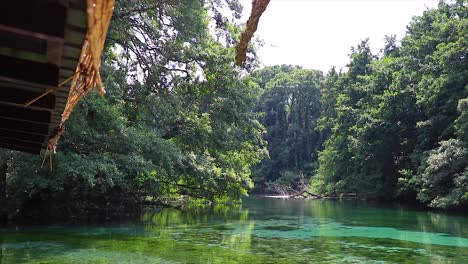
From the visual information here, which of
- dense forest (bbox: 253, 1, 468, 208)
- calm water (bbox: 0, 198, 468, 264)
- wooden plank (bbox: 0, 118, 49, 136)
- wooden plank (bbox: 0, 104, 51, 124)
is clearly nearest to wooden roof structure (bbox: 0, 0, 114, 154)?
wooden plank (bbox: 0, 104, 51, 124)

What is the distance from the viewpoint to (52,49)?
79.0 inches

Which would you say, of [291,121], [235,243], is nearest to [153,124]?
[235,243]

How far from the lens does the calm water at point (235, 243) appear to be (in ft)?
31.6

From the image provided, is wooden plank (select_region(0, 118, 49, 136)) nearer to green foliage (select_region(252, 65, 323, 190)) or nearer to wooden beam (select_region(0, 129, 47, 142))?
wooden beam (select_region(0, 129, 47, 142))

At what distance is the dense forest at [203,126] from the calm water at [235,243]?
1.71 meters

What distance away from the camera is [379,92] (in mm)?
34219

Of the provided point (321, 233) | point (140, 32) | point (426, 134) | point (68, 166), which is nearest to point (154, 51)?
point (140, 32)

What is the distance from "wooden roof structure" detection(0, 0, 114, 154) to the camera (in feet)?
5.64

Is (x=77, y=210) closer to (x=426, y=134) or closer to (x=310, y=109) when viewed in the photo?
(x=426, y=134)

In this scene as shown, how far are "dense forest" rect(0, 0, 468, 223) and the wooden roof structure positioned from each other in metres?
10.2

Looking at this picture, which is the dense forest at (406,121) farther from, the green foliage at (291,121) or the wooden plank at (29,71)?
the wooden plank at (29,71)

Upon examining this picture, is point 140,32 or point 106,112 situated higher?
point 140,32

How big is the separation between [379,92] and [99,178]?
2496 centimetres

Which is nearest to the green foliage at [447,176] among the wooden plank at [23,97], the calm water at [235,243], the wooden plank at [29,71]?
the calm water at [235,243]
